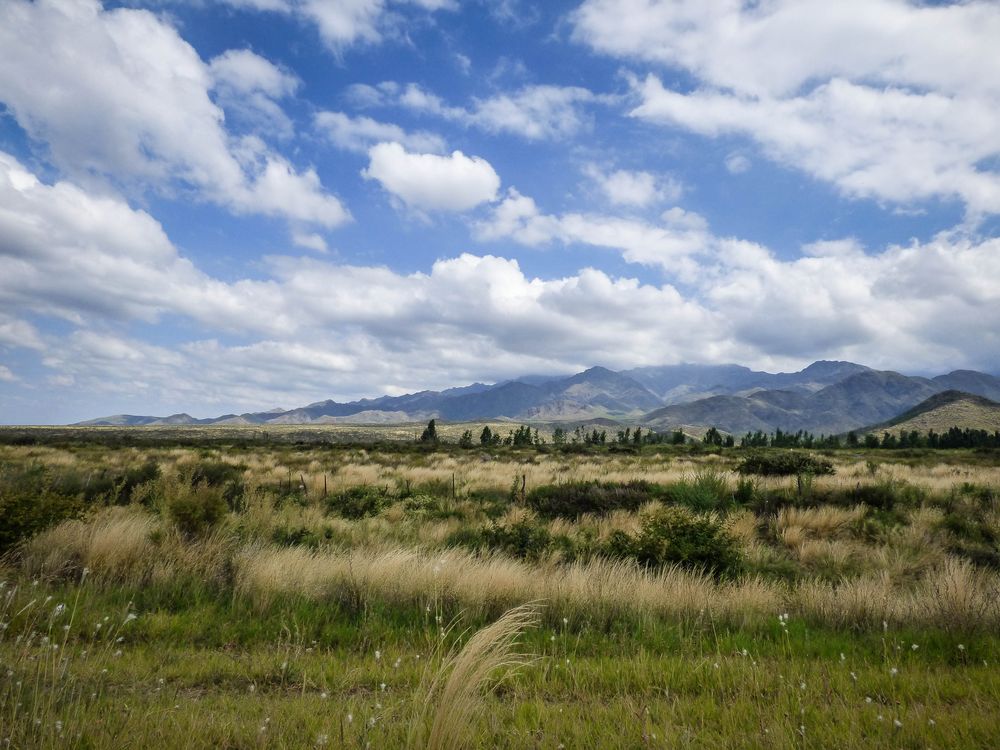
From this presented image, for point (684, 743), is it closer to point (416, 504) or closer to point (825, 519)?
point (825, 519)

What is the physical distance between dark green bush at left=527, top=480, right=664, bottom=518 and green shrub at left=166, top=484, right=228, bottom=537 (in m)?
8.48

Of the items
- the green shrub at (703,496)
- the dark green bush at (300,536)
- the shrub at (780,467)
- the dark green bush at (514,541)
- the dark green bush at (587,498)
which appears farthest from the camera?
the shrub at (780,467)

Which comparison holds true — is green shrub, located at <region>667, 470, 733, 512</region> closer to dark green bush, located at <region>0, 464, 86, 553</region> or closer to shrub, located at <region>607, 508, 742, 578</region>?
shrub, located at <region>607, 508, 742, 578</region>

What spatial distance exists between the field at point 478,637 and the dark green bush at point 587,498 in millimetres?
3293

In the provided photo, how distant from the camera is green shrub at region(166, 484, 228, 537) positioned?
9297mm

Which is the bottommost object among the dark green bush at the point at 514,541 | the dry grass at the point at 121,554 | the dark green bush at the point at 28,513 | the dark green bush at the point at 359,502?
the dark green bush at the point at 359,502

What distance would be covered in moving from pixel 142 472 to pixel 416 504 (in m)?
11.0

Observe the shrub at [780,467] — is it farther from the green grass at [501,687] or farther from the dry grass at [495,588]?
the green grass at [501,687]

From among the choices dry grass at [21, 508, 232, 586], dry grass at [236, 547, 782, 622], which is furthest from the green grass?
dry grass at [21, 508, 232, 586]

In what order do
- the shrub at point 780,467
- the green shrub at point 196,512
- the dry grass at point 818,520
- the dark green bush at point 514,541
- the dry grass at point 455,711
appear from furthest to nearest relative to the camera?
1. the shrub at point 780,467
2. the dry grass at point 818,520
3. the dark green bush at point 514,541
4. the green shrub at point 196,512
5. the dry grass at point 455,711

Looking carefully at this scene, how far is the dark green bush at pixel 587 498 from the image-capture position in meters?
15.2

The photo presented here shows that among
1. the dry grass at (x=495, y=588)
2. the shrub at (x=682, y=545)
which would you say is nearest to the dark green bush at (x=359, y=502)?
the dry grass at (x=495, y=588)

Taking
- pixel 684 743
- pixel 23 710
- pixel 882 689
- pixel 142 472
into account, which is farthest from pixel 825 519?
pixel 142 472

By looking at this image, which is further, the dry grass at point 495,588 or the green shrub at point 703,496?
the green shrub at point 703,496
